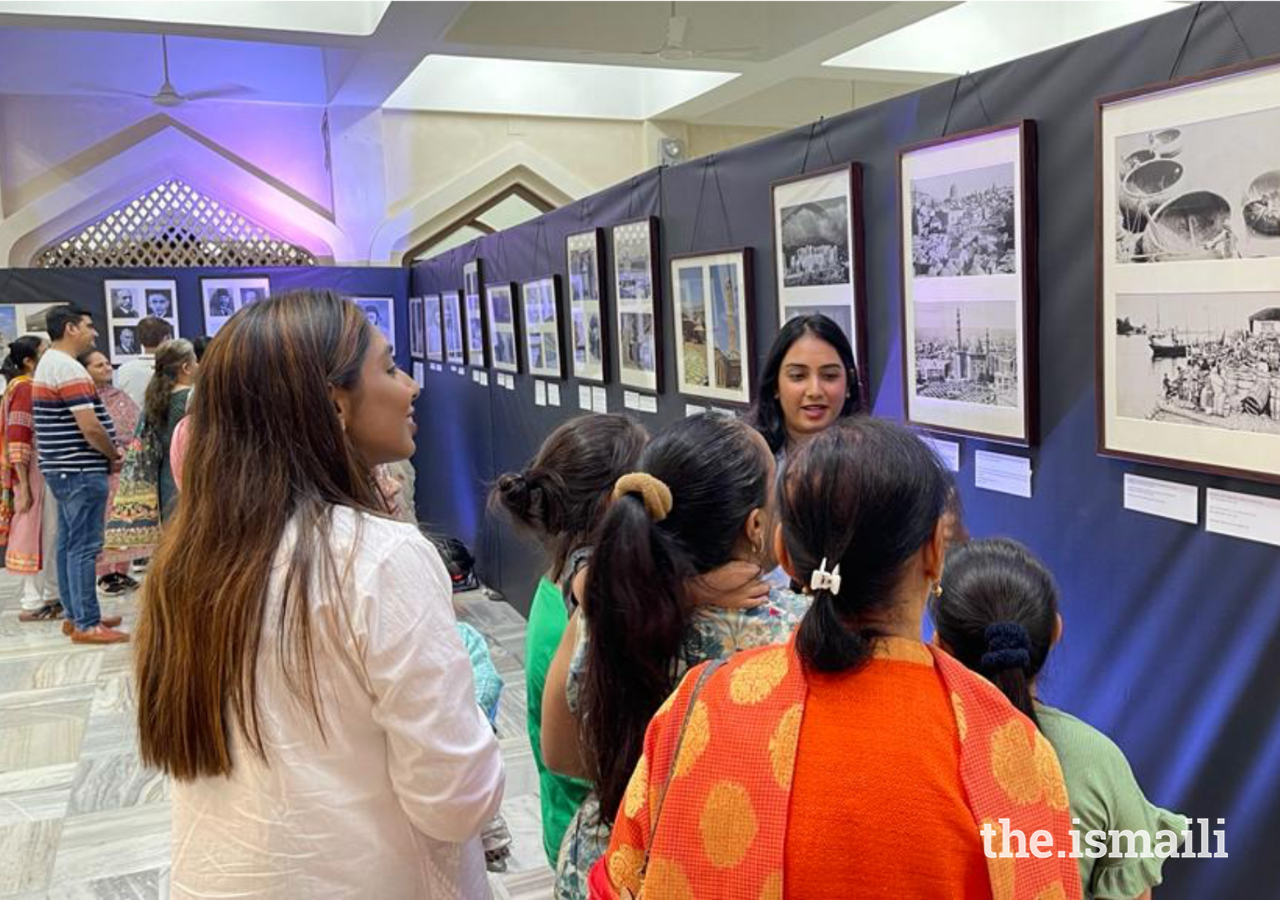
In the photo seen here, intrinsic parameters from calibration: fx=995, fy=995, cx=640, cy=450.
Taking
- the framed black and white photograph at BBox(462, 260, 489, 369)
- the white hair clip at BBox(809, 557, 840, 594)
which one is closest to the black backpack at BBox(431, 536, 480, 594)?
the framed black and white photograph at BBox(462, 260, 489, 369)

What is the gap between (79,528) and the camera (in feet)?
16.8

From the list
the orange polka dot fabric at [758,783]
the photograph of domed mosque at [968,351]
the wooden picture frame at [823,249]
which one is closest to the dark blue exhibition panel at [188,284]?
the wooden picture frame at [823,249]

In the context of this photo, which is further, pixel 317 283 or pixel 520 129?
pixel 520 129

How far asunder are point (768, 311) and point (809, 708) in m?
2.09

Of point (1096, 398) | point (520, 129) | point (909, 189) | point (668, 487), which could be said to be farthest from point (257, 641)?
point (520, 129)

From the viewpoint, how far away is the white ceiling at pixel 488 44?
607cm

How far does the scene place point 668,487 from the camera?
51.5 inches

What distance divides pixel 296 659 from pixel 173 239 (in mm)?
8524

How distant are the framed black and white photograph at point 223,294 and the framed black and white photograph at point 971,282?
264 inches

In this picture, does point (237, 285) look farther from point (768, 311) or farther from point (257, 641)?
point (257, 641)

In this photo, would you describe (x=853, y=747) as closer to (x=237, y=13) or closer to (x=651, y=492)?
(x=651, y=492)

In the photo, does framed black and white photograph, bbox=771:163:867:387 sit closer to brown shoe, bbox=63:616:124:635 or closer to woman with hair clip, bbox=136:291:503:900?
woman with hair clip, bbox=136:291:503:900
